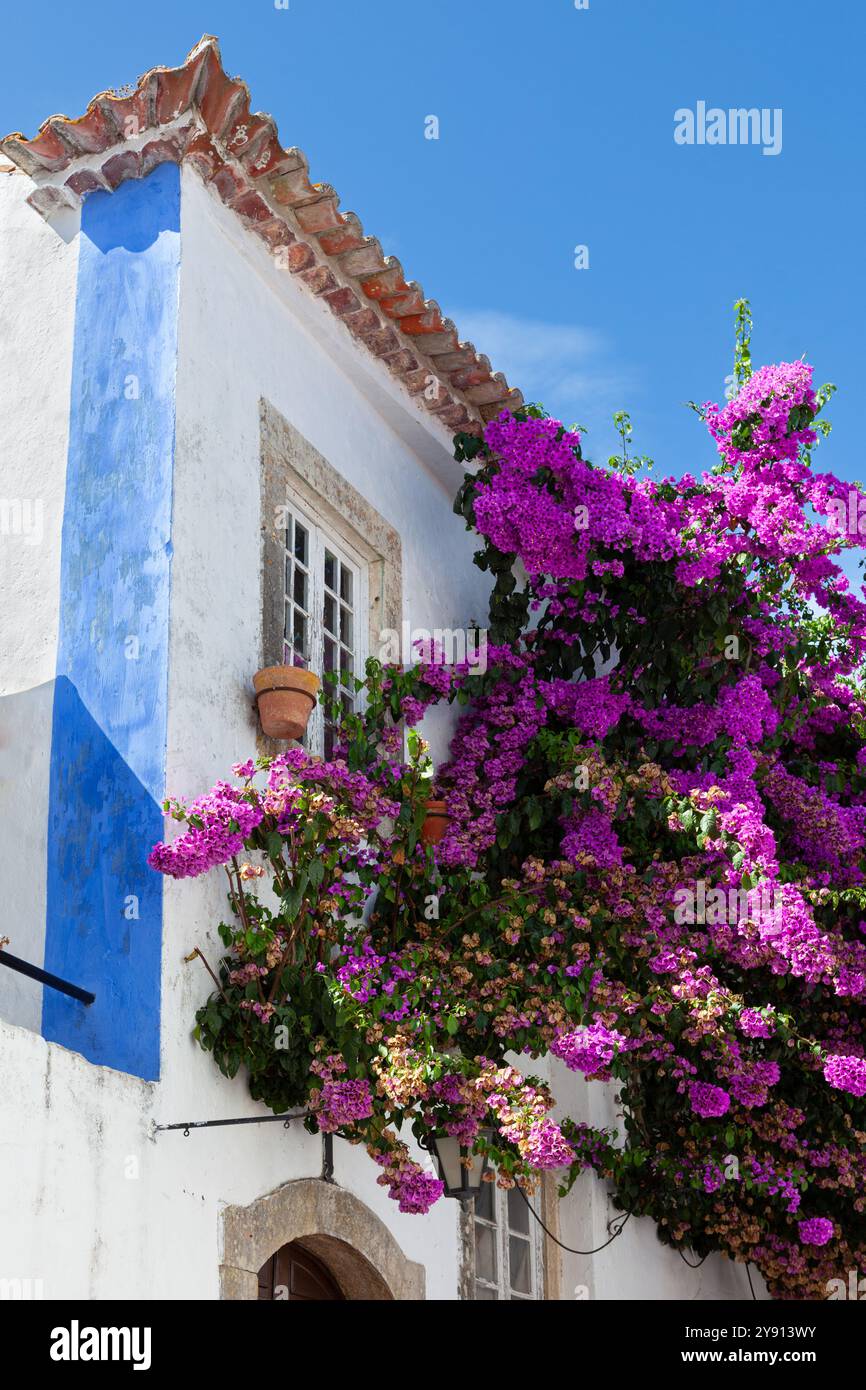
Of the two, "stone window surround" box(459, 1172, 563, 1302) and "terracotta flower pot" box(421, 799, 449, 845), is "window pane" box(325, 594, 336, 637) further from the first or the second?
"stone window surround" box(459, 1172, 563, 1302)

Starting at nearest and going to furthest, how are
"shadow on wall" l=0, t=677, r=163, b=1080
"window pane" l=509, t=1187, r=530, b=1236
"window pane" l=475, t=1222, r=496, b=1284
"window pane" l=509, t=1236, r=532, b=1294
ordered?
1. "shadow on wall" l=0, t=677, r=163, b=1080
2. "window pane" l=475, t=1222, r=496, b=1284
3. "window pane" l=509, t=1236, r=532, b=1294
4. "window pane" l=509, t=1187, r=530, b=1236

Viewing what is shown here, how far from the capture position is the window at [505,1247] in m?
7.83

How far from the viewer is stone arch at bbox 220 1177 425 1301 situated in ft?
19.4

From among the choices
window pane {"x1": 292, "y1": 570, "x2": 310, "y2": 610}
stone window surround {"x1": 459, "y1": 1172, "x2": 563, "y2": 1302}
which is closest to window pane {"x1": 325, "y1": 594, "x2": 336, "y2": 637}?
window pane {"x1": 292, "y1": 570, "x2": 310, "y2": 610}

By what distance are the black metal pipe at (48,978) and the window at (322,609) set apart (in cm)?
181

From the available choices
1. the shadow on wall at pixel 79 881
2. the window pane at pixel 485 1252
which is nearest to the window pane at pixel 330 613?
the shadow on wall at pixel 79 881

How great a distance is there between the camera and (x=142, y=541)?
258 inches

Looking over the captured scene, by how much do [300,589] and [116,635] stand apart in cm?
130

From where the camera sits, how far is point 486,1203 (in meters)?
8.01

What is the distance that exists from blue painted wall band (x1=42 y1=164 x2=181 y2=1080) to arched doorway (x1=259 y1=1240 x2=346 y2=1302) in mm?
1275

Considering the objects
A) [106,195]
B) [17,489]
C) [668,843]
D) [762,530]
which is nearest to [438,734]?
[668,843]

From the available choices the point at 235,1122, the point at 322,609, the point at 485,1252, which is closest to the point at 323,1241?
the point at 235,1122

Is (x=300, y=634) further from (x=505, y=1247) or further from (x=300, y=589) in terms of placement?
(x=505, y=1247)

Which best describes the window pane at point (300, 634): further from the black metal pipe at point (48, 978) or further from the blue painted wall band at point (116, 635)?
the black metal pipe at point (48, 978)
